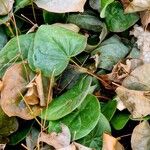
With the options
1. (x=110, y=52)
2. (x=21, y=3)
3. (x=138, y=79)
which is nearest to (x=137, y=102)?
(x=138, y=79)

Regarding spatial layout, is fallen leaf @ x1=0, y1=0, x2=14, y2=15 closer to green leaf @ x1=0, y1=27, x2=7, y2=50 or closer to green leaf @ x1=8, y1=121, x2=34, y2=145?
green leaf @ x1=0, y1=27, x2=7, y2=50

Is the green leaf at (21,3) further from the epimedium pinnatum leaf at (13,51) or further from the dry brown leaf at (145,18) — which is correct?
the dry brown leaf at (145,18)

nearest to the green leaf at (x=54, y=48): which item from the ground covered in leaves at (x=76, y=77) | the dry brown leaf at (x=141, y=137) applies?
the ground covered in leaves at (x=76, y=77)

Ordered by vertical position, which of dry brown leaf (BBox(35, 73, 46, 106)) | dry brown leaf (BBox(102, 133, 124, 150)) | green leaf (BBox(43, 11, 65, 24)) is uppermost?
green leaf (BBox(43, 11, 65, 24))

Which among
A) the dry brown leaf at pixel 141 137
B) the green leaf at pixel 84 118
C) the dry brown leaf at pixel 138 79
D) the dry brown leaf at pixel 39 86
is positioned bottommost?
the dry brown leaf at pixel 141 137

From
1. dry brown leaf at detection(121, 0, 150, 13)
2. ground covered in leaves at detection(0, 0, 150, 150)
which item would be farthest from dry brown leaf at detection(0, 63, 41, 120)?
dry brown leaf at detection(121, 0, 150, 13)
